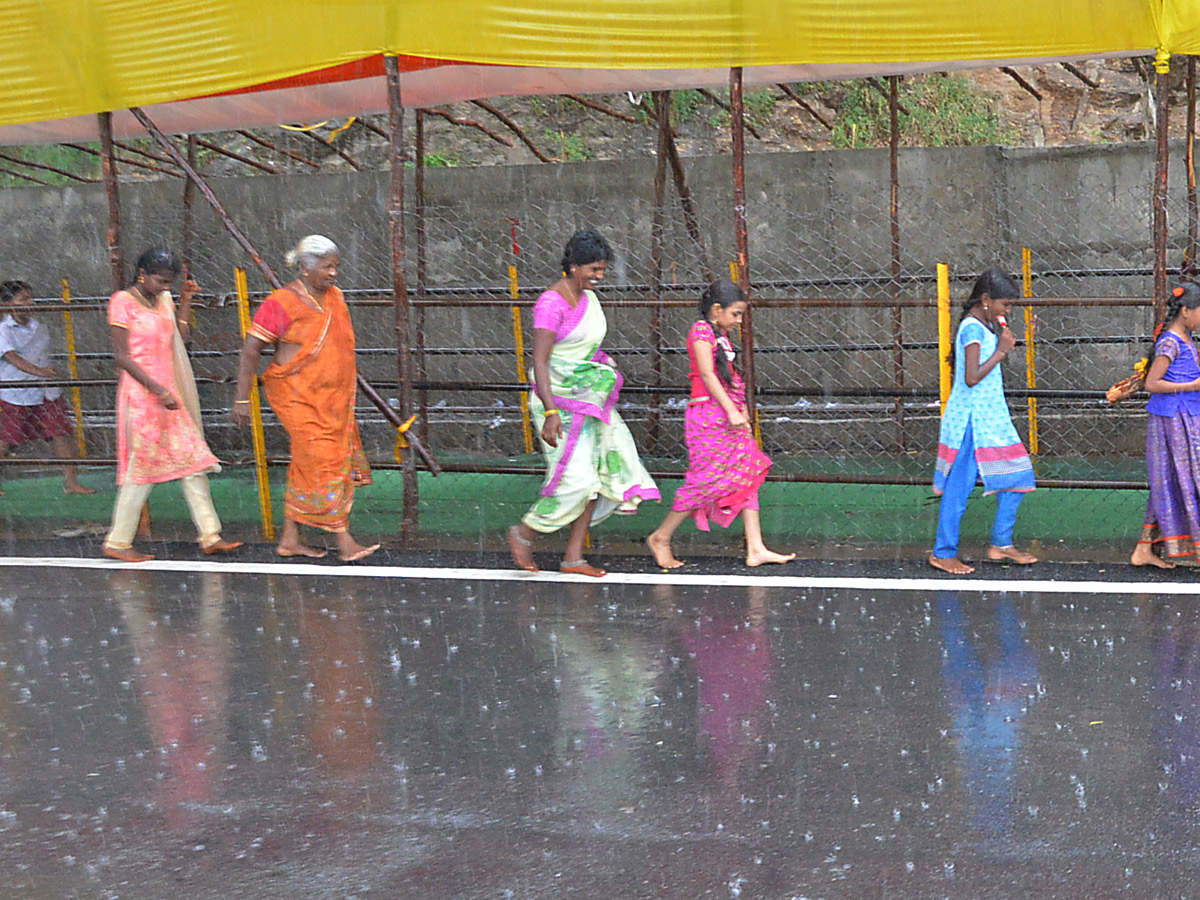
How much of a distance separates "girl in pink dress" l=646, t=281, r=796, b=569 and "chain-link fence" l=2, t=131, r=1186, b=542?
2976mm

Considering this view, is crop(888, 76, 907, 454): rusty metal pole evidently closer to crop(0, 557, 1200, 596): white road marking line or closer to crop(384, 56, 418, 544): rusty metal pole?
crop(0, 557, 1200, 596): white road marking line

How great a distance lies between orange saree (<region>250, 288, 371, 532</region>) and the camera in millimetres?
7008

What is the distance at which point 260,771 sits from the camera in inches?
162

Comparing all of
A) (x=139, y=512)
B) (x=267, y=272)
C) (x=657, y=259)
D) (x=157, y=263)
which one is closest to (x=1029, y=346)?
(x=657, y=259)

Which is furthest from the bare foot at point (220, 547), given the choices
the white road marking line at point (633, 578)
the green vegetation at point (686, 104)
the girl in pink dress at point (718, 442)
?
the green vegetation at point (686, 104)

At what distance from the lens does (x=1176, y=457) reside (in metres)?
6.36

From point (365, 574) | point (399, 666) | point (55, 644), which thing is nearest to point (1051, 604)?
point (399, 666)

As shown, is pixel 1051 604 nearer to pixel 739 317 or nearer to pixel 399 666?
pixel 739 317

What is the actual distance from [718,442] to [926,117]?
10.0 metres

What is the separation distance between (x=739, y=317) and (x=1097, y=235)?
5.27m

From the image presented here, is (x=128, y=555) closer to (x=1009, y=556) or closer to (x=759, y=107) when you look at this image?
(x=1009, y=556)

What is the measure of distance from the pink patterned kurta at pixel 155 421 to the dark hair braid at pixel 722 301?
2.78 m

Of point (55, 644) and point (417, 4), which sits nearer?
point (55, 644)

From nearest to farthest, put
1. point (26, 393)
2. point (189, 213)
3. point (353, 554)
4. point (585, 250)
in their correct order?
point (585, 250) → point (353, 554) → point (26, 393) → point (189, 213)
